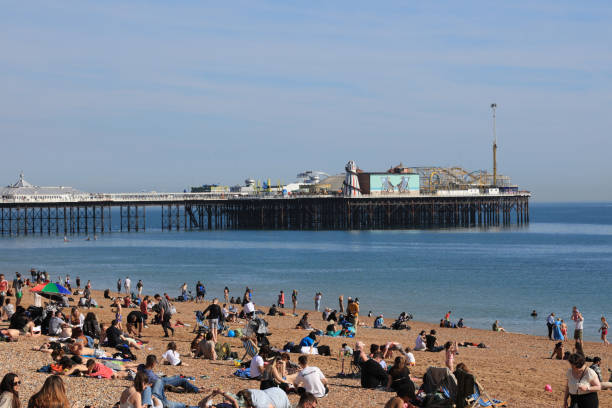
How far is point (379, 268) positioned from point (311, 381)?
34.6 meters

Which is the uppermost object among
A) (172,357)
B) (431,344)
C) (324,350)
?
(172,357)

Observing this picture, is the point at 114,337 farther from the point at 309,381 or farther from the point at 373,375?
the point at 373,375

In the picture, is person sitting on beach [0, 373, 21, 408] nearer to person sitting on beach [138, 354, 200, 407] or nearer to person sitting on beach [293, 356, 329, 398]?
person sitting on beach [138, 354, 200, 407]

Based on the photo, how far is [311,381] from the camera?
11312 mm

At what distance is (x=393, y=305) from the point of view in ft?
101

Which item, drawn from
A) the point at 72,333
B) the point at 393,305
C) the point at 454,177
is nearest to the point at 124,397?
the point at 72,333

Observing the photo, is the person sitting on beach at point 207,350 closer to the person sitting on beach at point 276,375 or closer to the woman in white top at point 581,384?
the person sitting on beach at point 276,375

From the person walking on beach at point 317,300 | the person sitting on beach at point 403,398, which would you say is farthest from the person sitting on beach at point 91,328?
the person walking on beach at point 317,300

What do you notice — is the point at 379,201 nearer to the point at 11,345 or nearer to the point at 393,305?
the point at 393,305

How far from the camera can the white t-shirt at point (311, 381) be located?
1130 centimetres

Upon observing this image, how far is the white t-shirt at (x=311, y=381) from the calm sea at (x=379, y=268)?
15.1 meters

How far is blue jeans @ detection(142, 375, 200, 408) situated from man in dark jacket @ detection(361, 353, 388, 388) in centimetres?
263

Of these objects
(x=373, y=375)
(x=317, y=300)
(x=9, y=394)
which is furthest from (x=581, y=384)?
(x=317, y=300)

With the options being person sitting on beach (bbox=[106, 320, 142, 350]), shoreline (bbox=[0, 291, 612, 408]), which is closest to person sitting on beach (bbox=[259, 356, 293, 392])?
shoreline (bbox=[0, 291, 612, 408])
